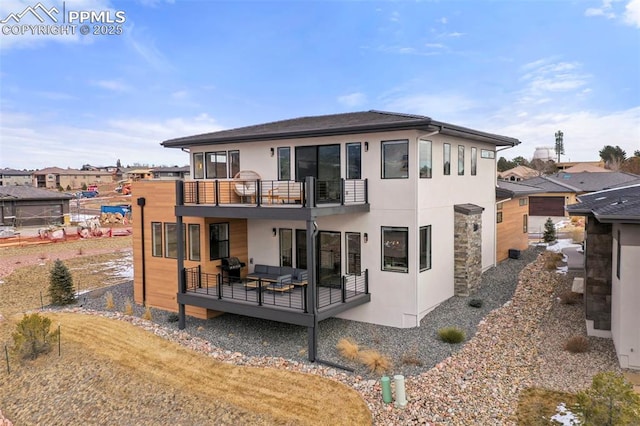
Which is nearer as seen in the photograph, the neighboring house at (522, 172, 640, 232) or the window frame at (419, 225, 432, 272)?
the window frame at (419, 225, 432, 272)

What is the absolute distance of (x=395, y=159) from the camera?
12211 millimetres

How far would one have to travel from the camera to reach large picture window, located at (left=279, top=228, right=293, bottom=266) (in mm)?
13875

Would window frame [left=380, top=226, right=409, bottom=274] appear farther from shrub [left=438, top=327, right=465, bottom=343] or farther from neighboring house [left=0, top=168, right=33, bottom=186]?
neighboring house [left=0, top=168, right=33, bottom=186]

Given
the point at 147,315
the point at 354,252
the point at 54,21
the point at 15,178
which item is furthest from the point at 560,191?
the point at 15,178

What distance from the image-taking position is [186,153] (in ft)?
56.3

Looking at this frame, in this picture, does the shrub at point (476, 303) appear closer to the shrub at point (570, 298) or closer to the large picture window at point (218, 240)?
the shrub at point (570, 298)

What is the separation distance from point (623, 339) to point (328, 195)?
25.6 feet

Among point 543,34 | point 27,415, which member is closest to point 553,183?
point 543,34

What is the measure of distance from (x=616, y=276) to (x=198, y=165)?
45.3 ft

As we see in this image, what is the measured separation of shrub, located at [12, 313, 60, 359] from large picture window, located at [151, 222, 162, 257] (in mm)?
4082

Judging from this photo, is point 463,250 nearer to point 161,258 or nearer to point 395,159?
point 395,159

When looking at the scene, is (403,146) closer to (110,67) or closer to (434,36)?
(434,36)

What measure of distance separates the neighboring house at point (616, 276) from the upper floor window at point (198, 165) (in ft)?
41.0

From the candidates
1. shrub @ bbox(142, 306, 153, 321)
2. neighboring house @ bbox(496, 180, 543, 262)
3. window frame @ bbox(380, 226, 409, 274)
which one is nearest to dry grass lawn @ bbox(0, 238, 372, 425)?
shrub @ bbox(142, 306, 153, 321)
